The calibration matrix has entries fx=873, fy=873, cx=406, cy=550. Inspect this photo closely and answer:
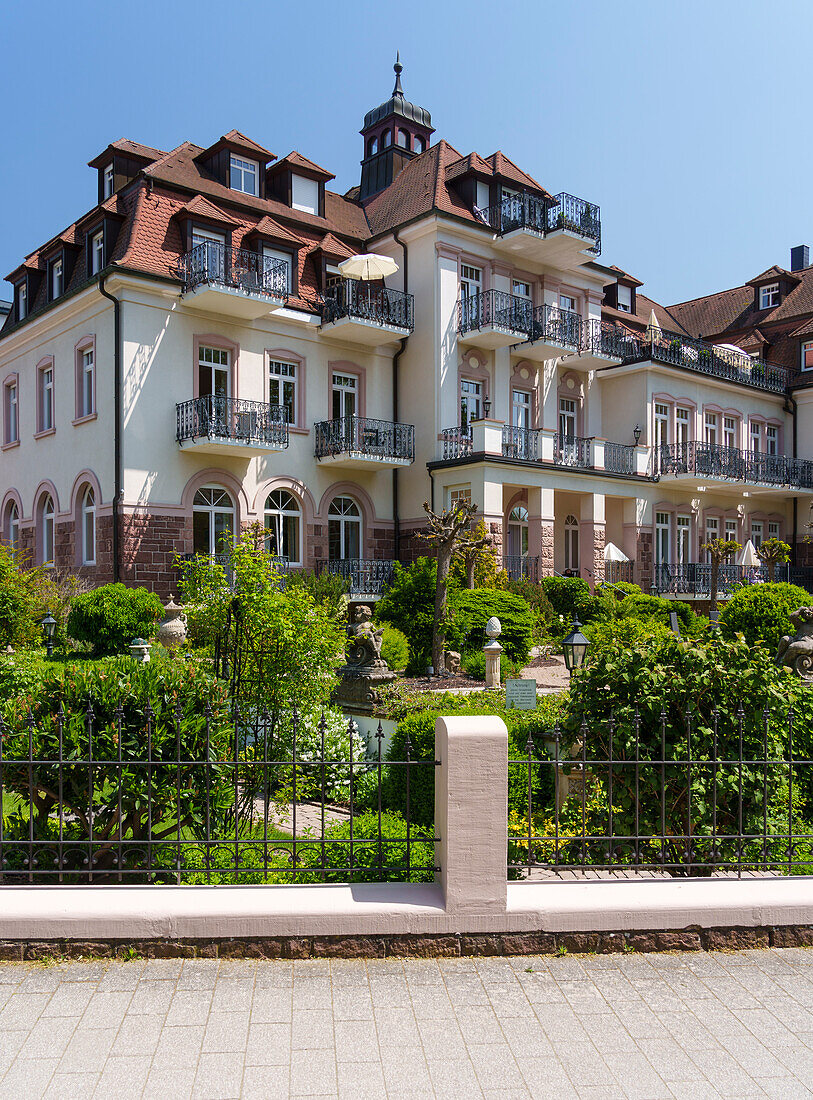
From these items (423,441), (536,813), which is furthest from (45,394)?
(536,813)

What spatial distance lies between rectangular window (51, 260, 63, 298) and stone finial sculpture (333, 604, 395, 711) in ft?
50.9

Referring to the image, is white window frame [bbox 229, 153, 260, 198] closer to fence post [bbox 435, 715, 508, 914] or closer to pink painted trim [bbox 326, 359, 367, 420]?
pink painted trim [bbox 326, 359, 367, 420]

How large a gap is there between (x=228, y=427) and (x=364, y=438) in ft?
13.8

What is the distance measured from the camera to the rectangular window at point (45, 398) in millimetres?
23047

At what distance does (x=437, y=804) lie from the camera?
520 cm

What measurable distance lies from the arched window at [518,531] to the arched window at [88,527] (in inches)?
463

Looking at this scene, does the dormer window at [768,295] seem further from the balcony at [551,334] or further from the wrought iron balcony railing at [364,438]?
the wrought iron balcony railing at [364,438]

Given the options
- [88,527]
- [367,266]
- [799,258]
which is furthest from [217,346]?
[799,258]

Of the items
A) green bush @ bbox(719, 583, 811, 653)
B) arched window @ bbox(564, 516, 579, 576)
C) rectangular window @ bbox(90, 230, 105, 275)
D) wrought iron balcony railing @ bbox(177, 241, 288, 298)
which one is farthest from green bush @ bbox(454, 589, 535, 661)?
arched window @ bbox(564, 516, 579, 576)

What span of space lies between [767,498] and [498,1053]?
33926 millimetres

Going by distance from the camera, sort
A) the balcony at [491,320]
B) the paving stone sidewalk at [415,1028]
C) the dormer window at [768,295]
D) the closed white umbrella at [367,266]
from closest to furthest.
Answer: the paving stone sidewalk at [415,1028], the closed white umbrella at [367,266], the balcony at [491,320], the dormer window at [768,295]

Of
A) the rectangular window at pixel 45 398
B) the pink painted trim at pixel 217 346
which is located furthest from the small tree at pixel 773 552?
the rectangular window at pixel 45 398

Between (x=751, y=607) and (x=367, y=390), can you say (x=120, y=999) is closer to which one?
(x=751, y=607)

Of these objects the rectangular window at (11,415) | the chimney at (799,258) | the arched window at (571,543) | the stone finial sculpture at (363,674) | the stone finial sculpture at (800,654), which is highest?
the chimney at (799,258)
